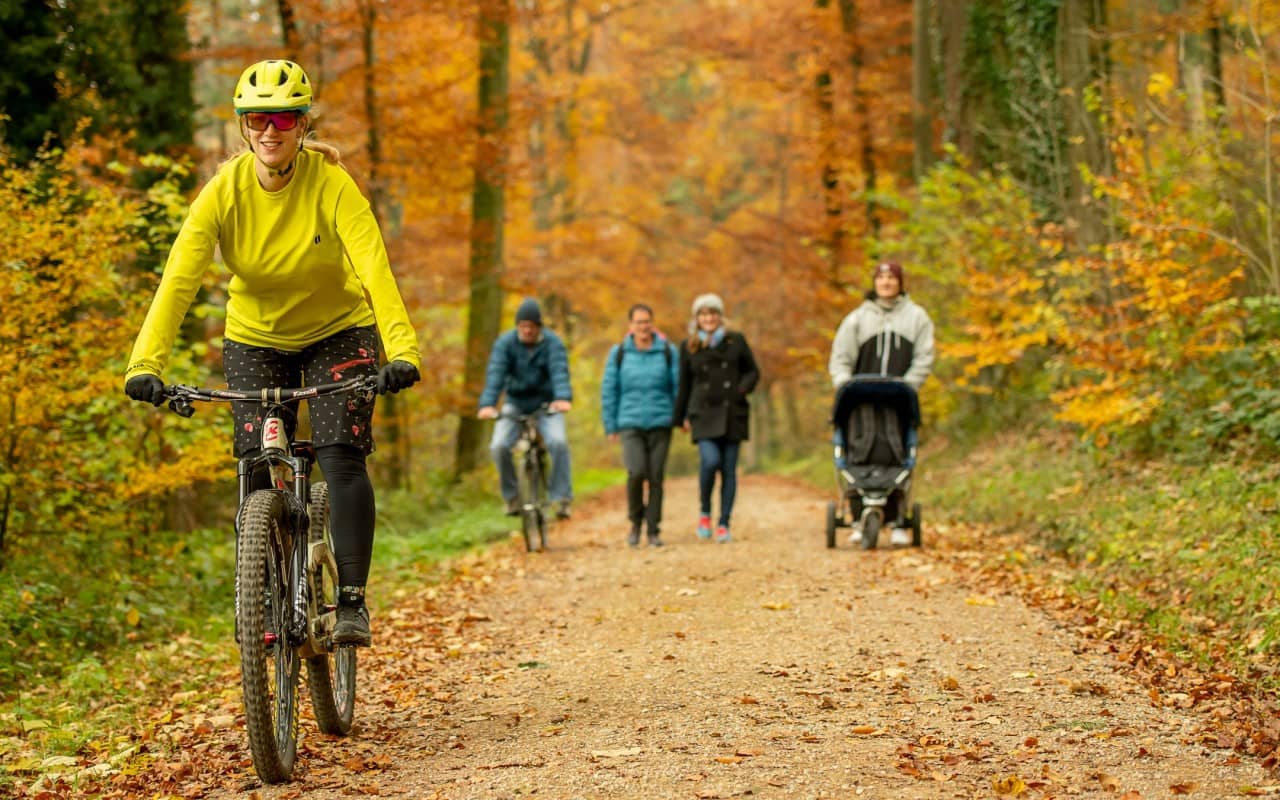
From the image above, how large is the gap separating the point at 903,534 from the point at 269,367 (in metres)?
→ 7.02

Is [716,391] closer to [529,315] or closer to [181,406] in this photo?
[529,315]

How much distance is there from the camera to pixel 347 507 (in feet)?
16.7

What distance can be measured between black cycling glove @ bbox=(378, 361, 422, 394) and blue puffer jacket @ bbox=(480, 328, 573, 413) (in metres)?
7.51

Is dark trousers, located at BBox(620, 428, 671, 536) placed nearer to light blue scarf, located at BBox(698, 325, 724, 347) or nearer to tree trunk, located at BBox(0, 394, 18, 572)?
light blue scarf, located at BBox(698, 325, 724, 347)

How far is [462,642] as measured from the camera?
7863mm

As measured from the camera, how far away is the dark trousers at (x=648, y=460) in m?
12.2

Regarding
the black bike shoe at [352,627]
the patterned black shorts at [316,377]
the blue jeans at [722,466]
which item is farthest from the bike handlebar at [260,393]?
the blue jeans at [722,466]

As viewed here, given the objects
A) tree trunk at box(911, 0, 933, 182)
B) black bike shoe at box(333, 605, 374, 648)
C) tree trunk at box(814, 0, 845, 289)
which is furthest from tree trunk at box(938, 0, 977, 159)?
black bike shoe at box(333, 605, 374, 648)

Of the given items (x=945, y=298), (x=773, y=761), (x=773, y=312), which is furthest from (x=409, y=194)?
(x=773, y=312)

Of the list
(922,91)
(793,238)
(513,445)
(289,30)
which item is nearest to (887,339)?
(513,445)

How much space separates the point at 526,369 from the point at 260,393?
24.3 feet

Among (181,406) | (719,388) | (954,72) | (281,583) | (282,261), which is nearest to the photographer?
(181,406)

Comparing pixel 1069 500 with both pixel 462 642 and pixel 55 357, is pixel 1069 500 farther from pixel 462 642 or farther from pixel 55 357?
pixel 55 357

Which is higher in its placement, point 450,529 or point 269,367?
point 269,367
